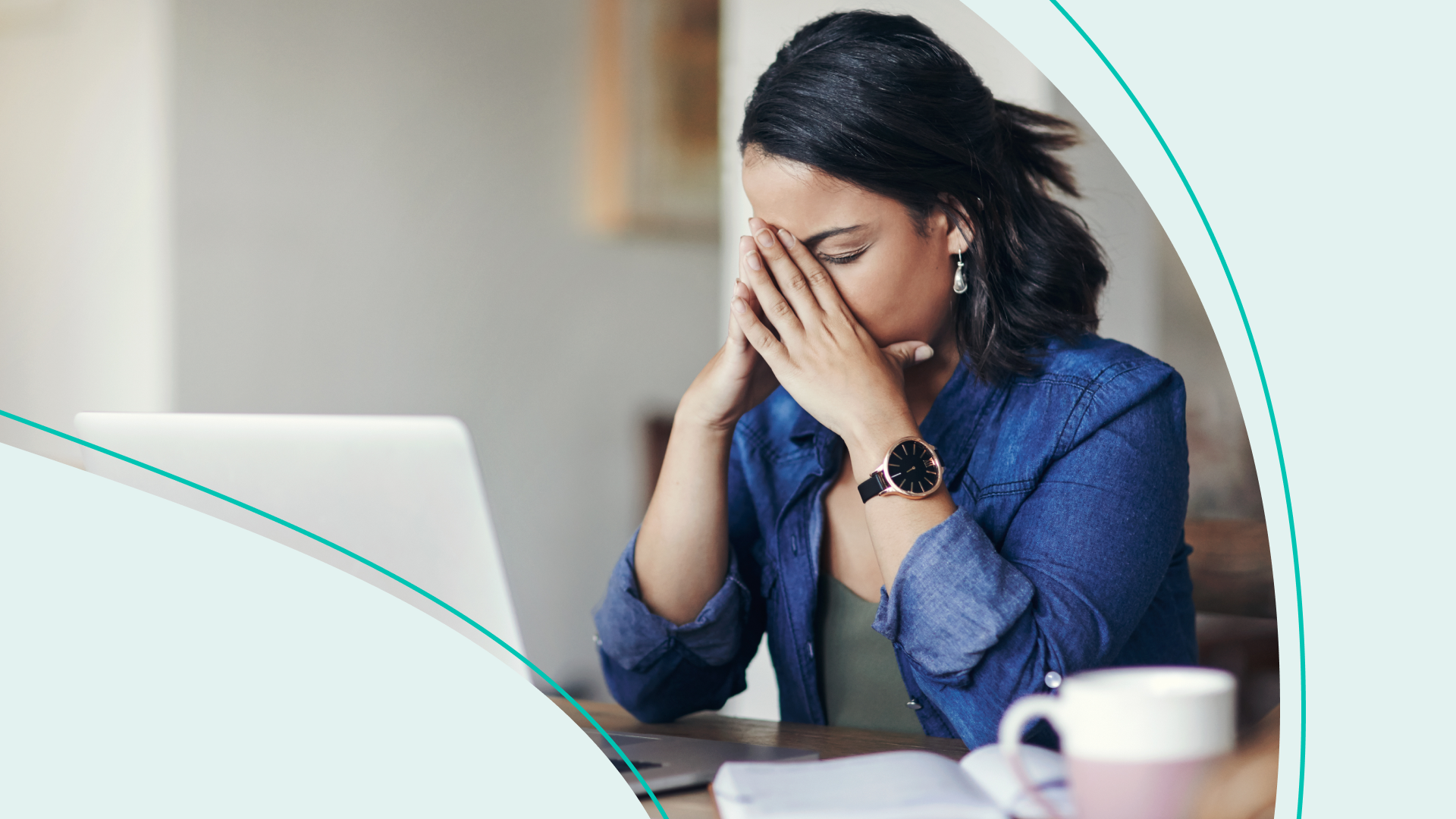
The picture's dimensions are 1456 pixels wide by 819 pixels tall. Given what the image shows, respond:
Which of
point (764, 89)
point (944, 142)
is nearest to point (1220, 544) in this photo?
point (944, 142)

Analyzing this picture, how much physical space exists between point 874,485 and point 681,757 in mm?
181

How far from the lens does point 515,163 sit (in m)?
0.72

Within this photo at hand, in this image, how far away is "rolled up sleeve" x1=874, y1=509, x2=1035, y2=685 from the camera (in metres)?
0.56

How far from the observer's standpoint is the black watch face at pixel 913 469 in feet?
1.96

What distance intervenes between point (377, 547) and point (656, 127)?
0.34 metres

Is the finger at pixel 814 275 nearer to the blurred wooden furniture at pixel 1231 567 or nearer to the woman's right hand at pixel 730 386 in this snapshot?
the woman's right hand at pixel 730 386

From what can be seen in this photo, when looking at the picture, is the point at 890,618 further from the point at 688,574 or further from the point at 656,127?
the point at 656,127

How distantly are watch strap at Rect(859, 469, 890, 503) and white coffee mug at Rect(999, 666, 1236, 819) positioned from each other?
0.20 m

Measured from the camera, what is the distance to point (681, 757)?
22.0 inches

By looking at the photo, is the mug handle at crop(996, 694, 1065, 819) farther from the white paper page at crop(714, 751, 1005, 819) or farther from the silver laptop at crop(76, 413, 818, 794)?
the silver laptop at crop(76, 413, 818, 794)

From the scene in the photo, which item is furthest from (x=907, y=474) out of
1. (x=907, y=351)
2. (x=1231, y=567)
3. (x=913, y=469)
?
(x=1231, y=567)

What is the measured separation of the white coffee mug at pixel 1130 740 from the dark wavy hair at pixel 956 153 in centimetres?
29

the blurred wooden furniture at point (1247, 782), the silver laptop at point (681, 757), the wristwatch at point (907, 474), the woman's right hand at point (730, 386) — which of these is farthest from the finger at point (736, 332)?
the blurred wooden furniture at point (1247, 782)

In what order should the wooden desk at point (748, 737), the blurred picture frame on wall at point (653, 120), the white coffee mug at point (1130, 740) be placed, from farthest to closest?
the blurred picture frame on wall at point (653, 120)
the wooden desk at point (748, 737)
the white coffee mug at point (1130, 740)
